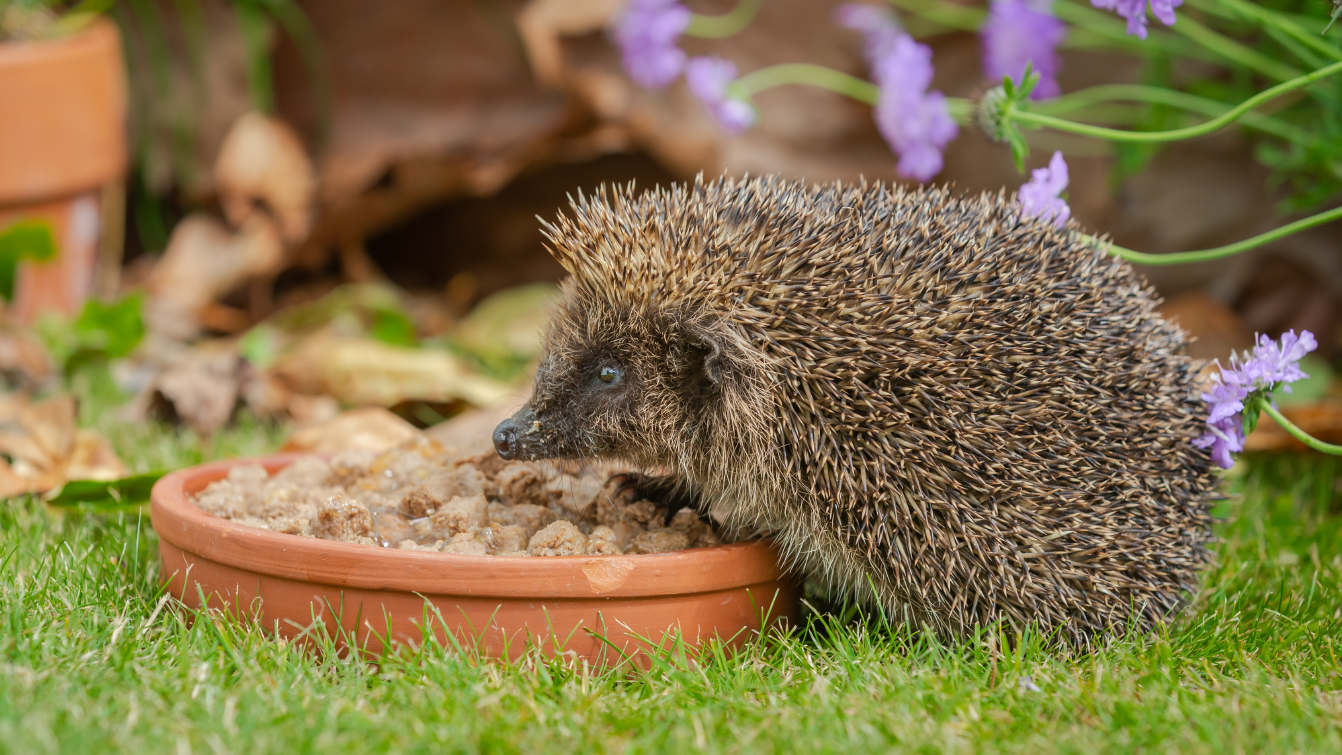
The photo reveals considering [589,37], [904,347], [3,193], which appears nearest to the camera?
[904,347]

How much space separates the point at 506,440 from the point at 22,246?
2.96 meters

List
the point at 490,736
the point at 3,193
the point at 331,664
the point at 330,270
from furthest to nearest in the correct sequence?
the point at 330,270 → the point at 3,193 → the point at 331,664 → the point at 490,736

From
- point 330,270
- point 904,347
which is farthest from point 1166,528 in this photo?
point 330,270

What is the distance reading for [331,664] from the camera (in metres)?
2.27

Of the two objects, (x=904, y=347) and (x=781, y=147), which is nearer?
(x=904, y=347)

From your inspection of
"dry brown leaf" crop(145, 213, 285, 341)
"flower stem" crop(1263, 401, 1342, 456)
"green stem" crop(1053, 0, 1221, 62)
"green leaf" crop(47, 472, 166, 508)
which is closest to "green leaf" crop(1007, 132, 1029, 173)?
"flower stem" crop(1263, 401, 1342, 456)

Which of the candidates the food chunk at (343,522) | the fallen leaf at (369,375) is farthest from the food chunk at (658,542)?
the fallen leaf at (369,375)

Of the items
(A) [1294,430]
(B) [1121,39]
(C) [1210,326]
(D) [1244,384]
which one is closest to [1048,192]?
(D) [1244,384]

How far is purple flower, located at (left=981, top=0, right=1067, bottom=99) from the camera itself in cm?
396

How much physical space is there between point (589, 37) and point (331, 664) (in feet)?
13.4

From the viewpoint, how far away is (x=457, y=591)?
227 cm

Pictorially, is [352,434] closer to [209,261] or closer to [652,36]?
[652,36]

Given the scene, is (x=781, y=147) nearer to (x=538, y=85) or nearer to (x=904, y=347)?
(x=538, y=85)

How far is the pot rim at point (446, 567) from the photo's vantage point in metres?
2.26
